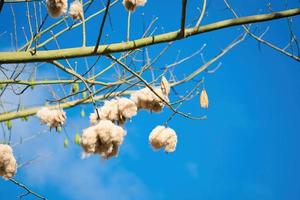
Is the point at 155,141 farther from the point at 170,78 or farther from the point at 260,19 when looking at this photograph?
the point at 170,78

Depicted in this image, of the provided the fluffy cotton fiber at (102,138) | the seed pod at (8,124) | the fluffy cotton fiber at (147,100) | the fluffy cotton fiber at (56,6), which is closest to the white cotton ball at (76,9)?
the fluffy cotton fiber at (56,6)

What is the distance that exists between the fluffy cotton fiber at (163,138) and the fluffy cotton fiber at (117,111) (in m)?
0.42

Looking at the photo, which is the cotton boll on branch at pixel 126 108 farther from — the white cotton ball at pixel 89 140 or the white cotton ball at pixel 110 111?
the white cotton ball at pixel 89 140

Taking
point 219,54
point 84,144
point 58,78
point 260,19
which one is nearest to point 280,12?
point 260,19

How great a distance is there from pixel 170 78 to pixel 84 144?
2.58 metres

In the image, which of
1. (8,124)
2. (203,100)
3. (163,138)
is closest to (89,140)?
(163,138)

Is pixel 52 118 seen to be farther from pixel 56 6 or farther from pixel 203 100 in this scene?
pixel 203 100

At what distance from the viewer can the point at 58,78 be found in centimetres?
412

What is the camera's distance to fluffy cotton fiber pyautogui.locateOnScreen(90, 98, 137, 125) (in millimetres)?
2033

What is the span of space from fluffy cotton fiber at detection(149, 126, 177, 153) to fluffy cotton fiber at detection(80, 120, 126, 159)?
633mm

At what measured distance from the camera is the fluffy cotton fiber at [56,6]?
2.31 meters

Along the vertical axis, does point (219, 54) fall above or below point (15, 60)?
above

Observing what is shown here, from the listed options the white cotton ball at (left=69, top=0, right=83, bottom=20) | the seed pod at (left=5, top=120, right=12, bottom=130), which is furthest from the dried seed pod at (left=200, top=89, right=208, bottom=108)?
the seed pod at (left=5, top=120, right=12, bottom=130)

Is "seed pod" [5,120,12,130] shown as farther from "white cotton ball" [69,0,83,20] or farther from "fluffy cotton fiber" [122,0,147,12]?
"fluffy cotton fiber" [122,0,147,12]
